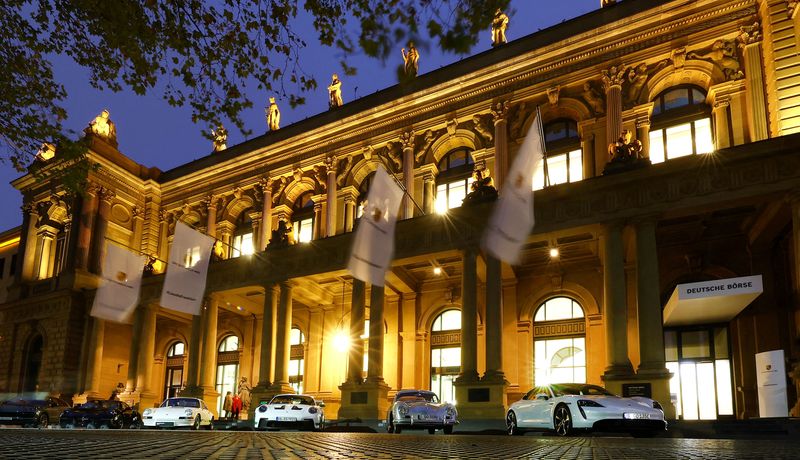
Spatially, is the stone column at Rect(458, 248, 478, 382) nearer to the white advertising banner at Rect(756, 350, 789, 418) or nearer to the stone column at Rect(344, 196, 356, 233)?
the white advertising banner at Rect(756, 350, 789, 418)

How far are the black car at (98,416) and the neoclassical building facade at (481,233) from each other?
4.58 metres

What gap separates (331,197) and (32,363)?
2144 centimetres

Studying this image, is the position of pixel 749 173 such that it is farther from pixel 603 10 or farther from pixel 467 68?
pixel 467 68

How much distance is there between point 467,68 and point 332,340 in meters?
14.9

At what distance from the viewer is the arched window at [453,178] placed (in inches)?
1266

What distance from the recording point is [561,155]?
98.2ft

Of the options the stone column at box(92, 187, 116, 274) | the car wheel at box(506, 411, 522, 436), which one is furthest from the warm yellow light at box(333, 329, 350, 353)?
the car wheel at box(506, 411, 522, 436)

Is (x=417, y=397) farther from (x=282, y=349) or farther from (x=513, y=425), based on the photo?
(x=282, y=349)

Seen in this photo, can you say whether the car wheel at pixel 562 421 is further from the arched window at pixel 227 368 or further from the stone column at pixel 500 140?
the arched window at pixel 227 368

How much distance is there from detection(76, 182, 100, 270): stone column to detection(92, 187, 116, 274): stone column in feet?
1.07

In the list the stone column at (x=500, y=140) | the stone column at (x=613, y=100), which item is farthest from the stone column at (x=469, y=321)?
the stone column at (x=613, y=100)

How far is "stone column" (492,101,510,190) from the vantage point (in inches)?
1169

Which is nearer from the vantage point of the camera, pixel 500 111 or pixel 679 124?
pixel 679 124

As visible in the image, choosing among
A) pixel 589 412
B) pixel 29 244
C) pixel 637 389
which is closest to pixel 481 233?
pixel 637 389
